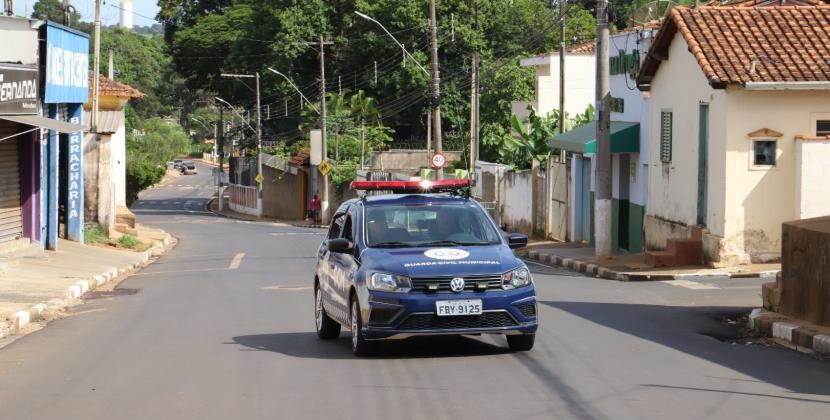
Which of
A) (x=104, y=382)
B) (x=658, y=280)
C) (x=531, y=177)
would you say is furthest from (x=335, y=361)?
(x=531, y=177)

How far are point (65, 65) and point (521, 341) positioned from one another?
2110cm

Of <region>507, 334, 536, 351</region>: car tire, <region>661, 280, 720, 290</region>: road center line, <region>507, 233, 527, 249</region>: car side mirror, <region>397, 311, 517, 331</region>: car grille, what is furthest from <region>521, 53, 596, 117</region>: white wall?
<region>397, 311, 517, 331</region>: car grille

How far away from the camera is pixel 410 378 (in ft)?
34.2

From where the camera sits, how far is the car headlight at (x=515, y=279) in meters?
11.5

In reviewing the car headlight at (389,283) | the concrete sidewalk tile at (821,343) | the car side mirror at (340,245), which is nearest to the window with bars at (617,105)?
the concrete sidewalk tile at (821,343)

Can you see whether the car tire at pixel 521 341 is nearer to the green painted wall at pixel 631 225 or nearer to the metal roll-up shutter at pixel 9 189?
the green painted wall at pixel 631 225

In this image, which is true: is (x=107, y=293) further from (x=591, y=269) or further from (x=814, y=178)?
(x=814, y=178)

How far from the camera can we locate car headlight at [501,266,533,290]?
37.7ft

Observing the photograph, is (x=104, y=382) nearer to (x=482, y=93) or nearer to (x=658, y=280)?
(x=658, y=280)

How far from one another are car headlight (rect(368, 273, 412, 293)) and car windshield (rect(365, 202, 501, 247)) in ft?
2.59

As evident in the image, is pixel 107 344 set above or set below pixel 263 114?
below

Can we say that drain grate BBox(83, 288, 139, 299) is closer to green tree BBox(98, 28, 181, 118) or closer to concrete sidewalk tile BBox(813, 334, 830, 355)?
concrete sidewalk tile BBox(813, 334, 830, 355)

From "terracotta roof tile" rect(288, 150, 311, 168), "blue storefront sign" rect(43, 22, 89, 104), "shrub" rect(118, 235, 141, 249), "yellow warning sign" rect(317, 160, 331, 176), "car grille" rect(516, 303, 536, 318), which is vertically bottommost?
"shrub" rect(118, 235, 141, 249)

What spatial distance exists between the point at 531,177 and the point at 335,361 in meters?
26.6
